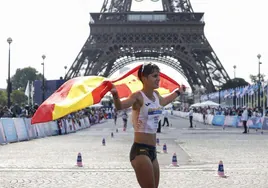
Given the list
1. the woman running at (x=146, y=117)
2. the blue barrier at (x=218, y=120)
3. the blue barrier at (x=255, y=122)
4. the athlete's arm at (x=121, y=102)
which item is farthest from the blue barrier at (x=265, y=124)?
the athlete's arm at (x=121, y=102)

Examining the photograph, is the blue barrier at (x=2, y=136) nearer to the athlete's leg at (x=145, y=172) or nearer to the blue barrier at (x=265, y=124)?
the athlete's leg at (x=145, y=172)

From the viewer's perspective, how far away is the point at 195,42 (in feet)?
252

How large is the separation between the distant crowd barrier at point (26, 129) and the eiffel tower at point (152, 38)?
39801 mm

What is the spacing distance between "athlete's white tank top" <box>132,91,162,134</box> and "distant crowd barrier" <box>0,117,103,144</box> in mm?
16771

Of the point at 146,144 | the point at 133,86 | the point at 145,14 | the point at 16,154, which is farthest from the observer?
the point at 145,14

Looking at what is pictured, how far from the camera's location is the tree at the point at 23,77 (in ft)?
521

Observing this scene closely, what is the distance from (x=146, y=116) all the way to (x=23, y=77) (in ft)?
511

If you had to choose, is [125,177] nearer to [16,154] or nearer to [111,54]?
[16,154]

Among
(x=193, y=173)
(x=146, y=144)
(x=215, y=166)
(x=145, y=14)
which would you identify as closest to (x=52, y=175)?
(x=193, y=173)

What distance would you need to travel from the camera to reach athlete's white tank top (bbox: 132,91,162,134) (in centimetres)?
702

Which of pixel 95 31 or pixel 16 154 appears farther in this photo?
pixel 95 31

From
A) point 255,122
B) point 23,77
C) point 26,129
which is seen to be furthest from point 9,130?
point 23,77

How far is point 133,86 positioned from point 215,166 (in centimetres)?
624

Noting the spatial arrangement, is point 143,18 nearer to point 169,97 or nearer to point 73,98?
point 169,97
